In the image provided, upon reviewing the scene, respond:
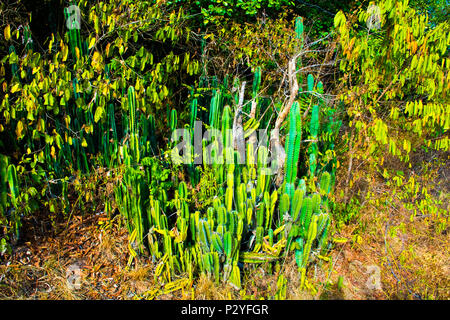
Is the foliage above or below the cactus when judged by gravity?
above

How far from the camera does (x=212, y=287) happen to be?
2301 millimetres

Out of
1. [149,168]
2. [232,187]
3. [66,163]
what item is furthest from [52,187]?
[232,187]

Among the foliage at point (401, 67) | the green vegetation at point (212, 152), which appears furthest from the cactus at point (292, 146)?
the foliage at point (401, 67)

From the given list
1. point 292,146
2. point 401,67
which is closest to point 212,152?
point 292,146

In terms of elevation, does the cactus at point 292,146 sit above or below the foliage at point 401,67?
below

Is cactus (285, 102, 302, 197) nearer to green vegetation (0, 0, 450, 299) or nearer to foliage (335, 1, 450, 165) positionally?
green vegetation (0, 0, 450, 299)

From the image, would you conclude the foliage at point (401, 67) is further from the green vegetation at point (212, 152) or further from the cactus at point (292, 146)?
the cactus at point (292, 146)

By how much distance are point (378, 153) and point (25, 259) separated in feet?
10.2

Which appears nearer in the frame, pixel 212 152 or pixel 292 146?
pixel 292 146

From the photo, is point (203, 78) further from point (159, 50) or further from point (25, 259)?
point (25, 259)

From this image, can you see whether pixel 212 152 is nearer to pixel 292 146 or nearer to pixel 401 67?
pixel 292 146

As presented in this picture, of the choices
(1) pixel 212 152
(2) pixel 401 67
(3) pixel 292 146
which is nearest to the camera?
(3) pixel 292 146

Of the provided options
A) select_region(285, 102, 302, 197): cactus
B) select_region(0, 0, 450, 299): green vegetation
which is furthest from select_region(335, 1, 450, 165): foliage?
select_region(285, 102, 302, 197): cactus

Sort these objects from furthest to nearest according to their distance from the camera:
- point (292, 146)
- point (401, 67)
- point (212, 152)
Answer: point (212, 152), point (401, 67), point (292, 146)
